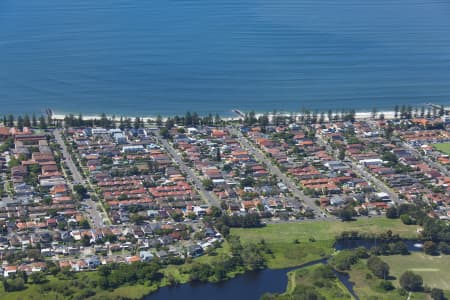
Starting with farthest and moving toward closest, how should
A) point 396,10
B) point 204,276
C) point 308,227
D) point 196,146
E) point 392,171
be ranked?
point 396,10, point 196,146, point 392,171, point 308,227, point 204,276

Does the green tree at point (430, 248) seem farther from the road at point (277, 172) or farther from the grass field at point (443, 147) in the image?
the grass field at point (443, 147)

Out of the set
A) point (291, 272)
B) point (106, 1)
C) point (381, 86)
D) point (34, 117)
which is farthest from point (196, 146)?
point (106, 1)

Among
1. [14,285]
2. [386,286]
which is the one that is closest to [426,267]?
[386,286]

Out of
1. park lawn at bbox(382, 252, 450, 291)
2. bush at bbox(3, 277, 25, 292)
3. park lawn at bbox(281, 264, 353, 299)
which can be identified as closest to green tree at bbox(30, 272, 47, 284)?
bush at bbox(3, 277, 25, 292)

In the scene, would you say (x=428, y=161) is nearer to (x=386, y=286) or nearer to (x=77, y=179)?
(x=386, y=286)

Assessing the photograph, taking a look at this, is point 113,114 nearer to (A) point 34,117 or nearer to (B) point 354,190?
(A) point 34,117

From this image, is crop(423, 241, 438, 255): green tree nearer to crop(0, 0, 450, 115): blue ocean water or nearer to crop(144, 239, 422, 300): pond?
crop(144, 239, 422, 300): pond
